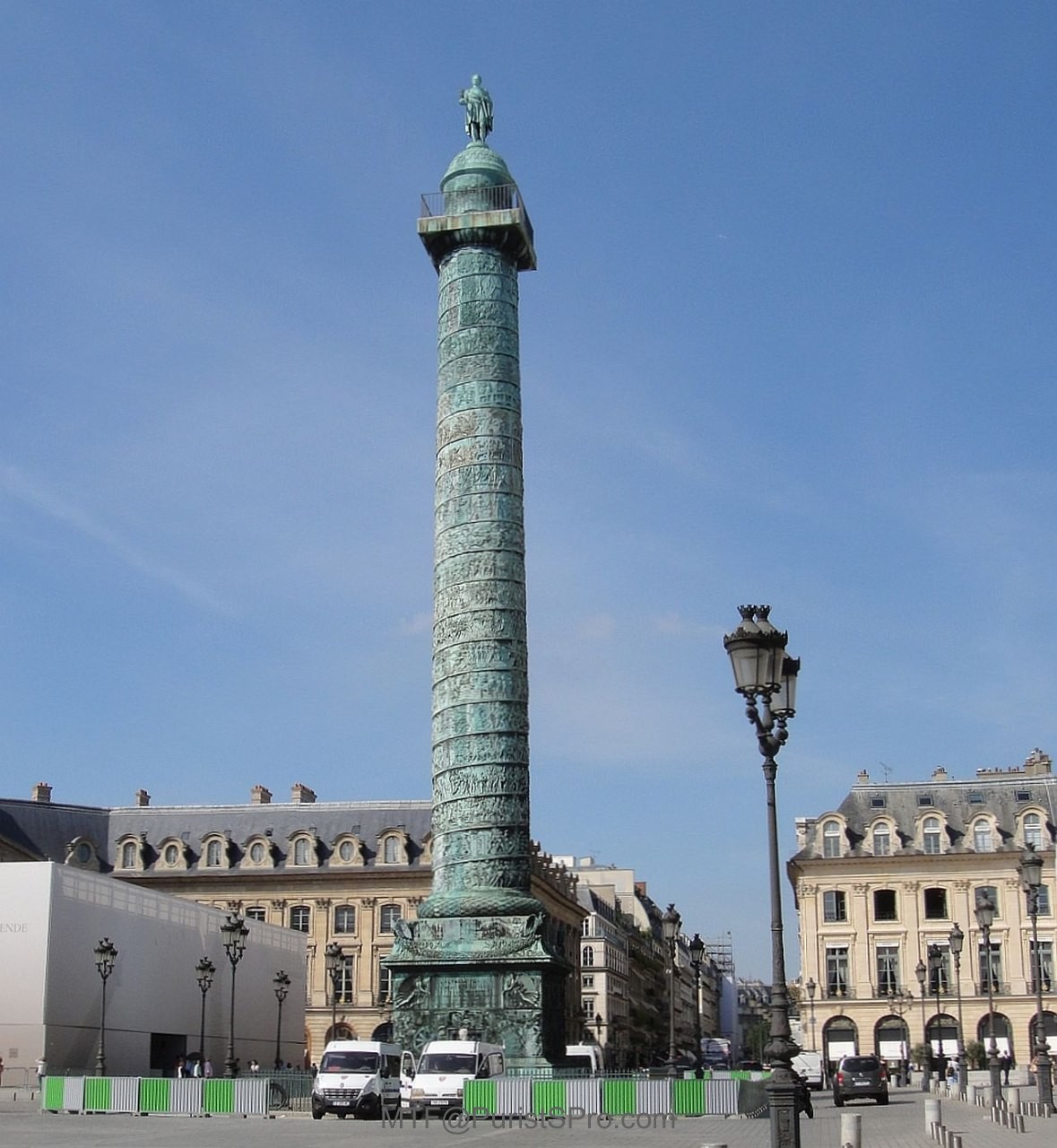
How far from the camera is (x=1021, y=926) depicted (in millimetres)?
49438

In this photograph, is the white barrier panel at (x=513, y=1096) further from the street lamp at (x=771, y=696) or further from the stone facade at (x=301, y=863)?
the stone facade at (x=301, y=863)

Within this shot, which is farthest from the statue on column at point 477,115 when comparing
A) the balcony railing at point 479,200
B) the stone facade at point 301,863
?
the stone facade at point 301,863

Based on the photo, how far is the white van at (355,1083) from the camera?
69.2 ft

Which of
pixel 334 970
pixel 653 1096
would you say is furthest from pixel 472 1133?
pixel 334 970

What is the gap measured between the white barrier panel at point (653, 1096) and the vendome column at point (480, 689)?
591cm

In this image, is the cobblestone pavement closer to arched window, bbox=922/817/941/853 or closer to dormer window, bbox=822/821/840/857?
arched window, bbox=922/817/941/853

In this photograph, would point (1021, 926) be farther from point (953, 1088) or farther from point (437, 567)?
point (437, 567)

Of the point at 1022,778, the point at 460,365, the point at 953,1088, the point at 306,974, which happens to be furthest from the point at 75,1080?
the point at 1022,778

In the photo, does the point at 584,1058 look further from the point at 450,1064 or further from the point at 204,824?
the point at 204,824

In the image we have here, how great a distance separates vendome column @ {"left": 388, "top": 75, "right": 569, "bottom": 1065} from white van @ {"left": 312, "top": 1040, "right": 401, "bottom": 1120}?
11.6 feet

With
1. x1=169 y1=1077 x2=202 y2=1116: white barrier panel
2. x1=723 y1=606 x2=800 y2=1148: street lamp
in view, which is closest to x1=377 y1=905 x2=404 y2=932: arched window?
x1=169 y1=1077 x2=202 y2=1116: white barrier panel

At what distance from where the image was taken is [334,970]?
120ft

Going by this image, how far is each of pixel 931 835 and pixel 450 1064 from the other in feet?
111

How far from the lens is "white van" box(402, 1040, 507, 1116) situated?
2066 centimetres
